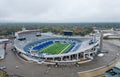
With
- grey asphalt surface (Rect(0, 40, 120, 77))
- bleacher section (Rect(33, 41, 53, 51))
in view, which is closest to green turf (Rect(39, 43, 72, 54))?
bleacher section (Rect(33, 41, 53, 51))

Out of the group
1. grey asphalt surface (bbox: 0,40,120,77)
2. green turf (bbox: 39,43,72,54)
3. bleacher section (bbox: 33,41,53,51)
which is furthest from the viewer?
bleacher section (bbox: 33,41,53,51)

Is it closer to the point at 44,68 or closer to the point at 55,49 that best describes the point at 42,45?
the point at 55,49

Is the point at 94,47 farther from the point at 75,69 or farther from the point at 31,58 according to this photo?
the point at 31,58

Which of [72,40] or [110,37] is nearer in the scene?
[72,40]

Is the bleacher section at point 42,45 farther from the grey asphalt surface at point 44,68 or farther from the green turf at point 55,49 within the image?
the grey asphalt surface at point 44,68

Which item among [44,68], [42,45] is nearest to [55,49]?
[42,45]

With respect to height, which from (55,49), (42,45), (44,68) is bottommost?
(44,68)

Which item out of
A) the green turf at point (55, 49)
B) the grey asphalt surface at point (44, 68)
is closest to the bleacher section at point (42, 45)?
the green turf at point (55, 49)

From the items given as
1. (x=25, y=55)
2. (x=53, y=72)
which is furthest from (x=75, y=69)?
(x=25, y=55)

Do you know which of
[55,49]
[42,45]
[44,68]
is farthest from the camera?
[42,45]

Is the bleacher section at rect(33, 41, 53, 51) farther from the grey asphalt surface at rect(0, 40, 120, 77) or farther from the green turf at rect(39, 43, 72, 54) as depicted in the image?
the grey asphalt surface at rect(0, 40, 120, 77)

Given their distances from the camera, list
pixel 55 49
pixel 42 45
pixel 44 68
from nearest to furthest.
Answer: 1. pixel 44 68
2. pixel 55 49
3. pixel 42 45
